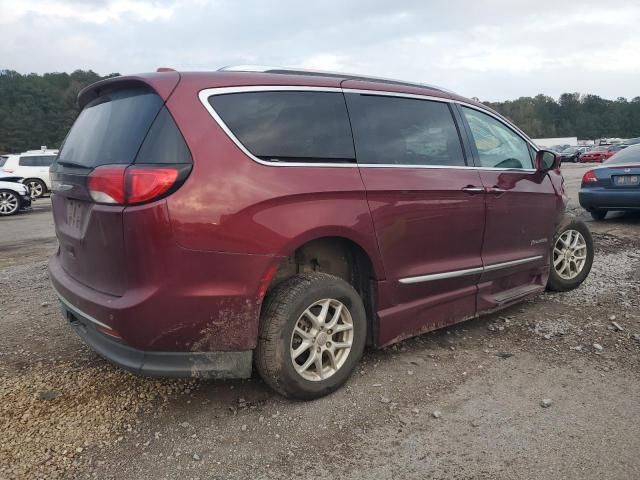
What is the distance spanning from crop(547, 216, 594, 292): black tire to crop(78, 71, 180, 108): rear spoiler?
3.58 meters

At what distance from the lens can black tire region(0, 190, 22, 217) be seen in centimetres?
1348

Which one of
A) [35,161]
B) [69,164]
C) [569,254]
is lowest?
[569,254]

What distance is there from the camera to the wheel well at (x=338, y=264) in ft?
9.94

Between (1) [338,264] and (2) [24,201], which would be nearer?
(1) [338,264]

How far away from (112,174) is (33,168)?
736 inches

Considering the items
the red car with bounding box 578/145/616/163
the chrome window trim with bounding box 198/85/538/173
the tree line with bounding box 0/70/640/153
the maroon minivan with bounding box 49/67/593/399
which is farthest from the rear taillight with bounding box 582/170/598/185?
the red car with bounding box 578/145/616/163

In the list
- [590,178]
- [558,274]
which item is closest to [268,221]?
[558,274]

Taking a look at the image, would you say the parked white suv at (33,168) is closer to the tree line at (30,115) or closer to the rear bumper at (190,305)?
the rear bumper at (190,305)

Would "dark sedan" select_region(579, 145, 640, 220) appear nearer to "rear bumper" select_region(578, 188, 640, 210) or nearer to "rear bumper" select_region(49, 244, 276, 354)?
"rear bumper" select_region(578, 188, 640, 210)

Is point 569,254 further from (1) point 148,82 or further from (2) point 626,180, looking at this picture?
(2) point 626,180

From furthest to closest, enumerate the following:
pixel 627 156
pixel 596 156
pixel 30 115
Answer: pixel 30 115, pixel 596 156, pixel 627 156

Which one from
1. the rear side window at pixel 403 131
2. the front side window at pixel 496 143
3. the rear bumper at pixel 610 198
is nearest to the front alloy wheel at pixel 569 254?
the front side window at pixel 496 143

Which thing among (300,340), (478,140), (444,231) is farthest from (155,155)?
(478,140)

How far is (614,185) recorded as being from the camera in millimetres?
8938
